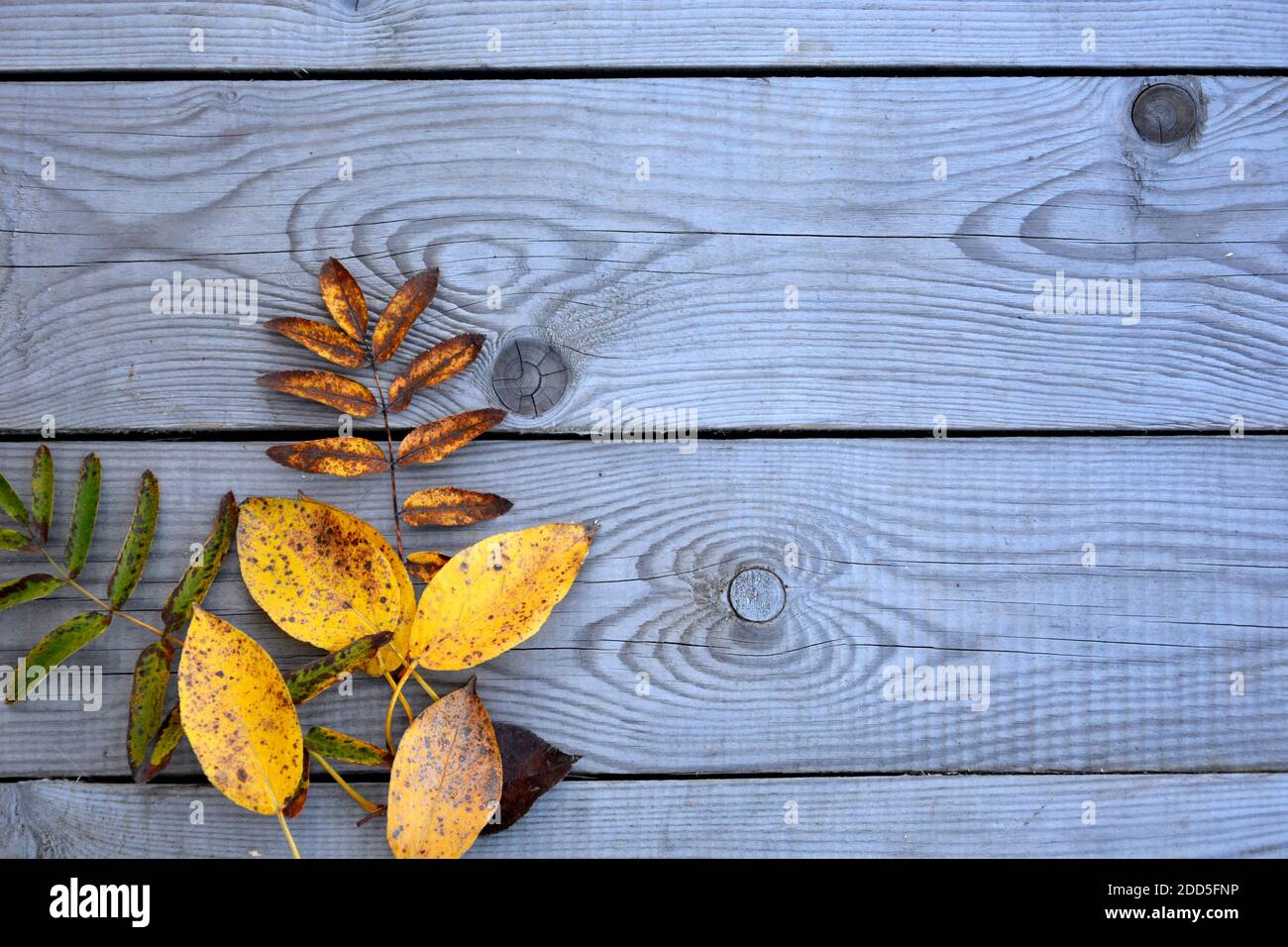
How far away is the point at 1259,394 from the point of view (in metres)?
0.90

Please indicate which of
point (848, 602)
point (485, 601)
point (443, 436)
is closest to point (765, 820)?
point (848, 602)

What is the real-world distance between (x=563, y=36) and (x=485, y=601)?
56 centimetres

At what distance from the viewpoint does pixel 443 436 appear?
85cm

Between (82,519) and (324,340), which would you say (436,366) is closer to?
(324,340)

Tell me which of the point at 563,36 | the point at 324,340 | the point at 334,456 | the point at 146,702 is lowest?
the point at 146,702

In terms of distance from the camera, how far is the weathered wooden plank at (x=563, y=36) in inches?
35.4

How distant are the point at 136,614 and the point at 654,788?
52cm

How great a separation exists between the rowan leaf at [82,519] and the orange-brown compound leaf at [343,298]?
26cm

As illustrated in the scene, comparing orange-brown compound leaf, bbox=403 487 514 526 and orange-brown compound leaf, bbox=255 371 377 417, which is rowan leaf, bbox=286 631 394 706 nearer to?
orange-brown compound leaf, bbox=403 487 514 526

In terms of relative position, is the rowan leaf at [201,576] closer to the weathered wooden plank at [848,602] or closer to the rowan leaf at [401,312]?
the weathered wooden plank at [848,602]

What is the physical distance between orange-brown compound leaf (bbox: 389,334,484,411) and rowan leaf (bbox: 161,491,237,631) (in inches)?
7.4

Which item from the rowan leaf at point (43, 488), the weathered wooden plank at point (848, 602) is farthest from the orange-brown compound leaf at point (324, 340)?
the rowan leaf at point (43, 488)
